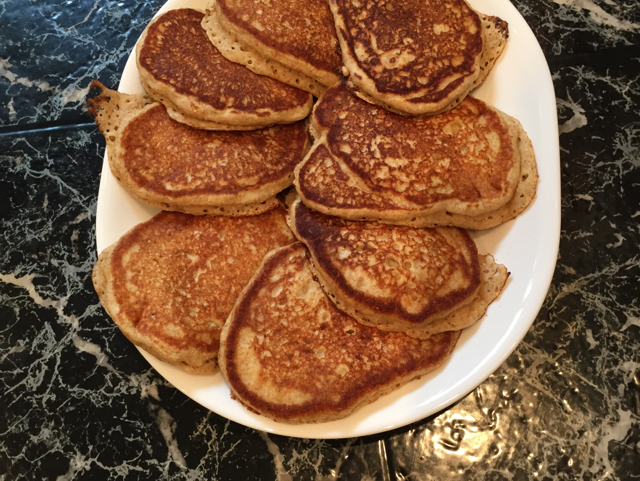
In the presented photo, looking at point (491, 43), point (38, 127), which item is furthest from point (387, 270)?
point (38, 127)

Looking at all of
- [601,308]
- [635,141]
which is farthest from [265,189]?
[635,141]

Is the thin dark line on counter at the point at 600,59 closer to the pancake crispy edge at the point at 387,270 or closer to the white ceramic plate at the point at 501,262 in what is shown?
the white ceramic plate at the point at 501,262

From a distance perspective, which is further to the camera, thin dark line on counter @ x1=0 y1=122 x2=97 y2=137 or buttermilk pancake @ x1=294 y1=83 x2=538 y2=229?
thin dark line on counter @ x1=0 y1=122 x2=97 y2=137

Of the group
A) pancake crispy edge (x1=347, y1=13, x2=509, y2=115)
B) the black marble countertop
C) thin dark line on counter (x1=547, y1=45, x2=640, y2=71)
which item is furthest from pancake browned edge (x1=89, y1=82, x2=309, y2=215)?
thin dark line on counter (x1=547, y1=45, x2=640, y2=71)

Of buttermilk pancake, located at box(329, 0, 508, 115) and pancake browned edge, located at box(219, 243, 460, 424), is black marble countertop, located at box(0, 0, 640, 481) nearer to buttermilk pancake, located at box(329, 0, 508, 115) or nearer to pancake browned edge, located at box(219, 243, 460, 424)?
pancake browned edge, located at box(219, 243, 460, 424)

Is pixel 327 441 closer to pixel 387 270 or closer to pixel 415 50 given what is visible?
pixel 387 270

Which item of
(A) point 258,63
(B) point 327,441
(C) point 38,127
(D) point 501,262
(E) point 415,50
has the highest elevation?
(E) point 415,50
